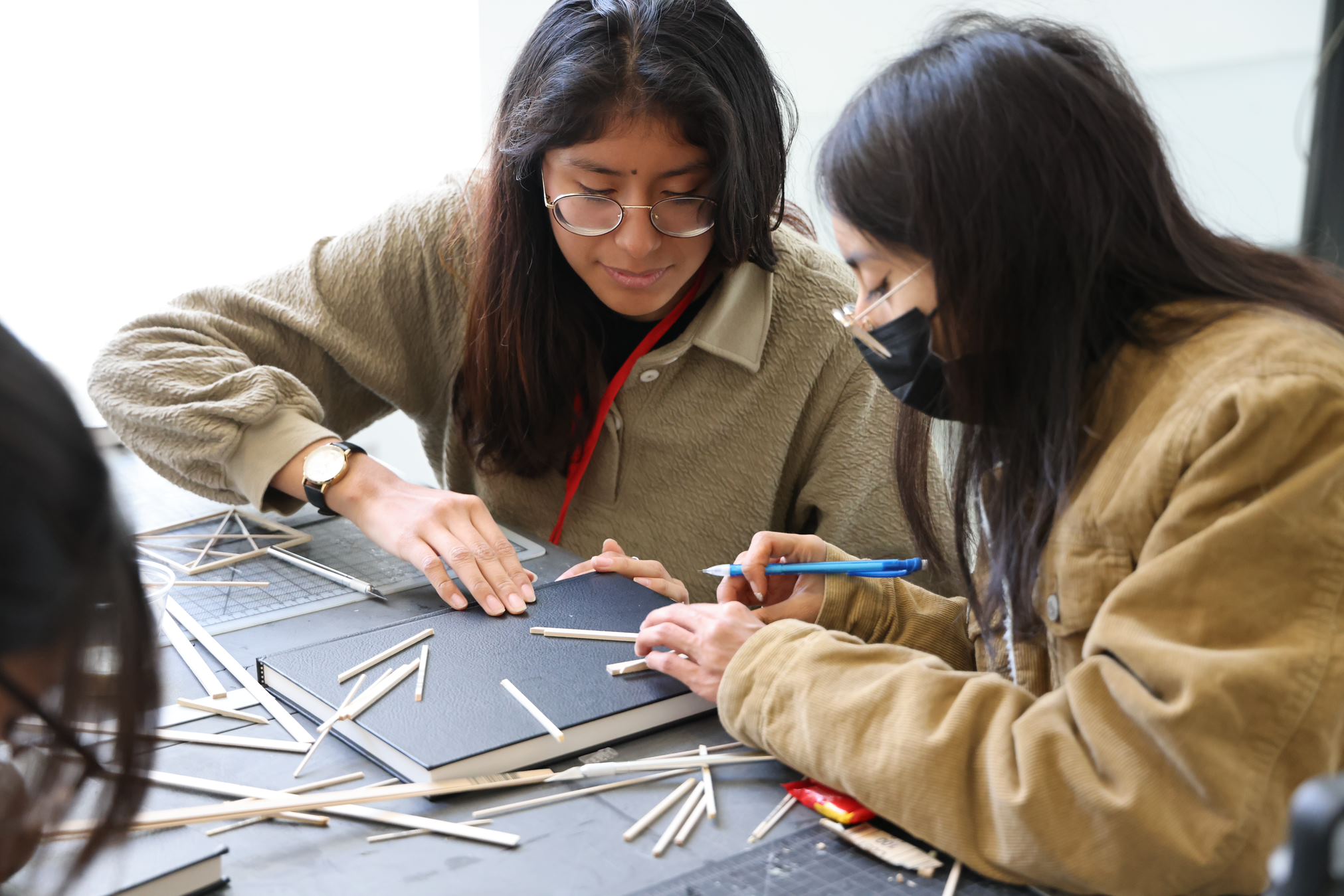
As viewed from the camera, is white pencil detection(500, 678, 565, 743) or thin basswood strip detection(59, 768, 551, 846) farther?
white pencil detection(500, 678, 565, 743)

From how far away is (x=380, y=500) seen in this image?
1662mm

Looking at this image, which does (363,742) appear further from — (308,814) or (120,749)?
(120,749)

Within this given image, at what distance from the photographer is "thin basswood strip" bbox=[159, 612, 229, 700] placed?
48.8 inches

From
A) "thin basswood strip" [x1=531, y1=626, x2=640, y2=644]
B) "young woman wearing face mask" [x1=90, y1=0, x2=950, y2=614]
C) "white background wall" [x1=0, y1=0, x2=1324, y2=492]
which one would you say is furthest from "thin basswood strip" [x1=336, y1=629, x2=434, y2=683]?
"white background wall" [x1=0, y1=0, x2=1324, y2=492]

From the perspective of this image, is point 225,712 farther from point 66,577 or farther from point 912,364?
point 912,364

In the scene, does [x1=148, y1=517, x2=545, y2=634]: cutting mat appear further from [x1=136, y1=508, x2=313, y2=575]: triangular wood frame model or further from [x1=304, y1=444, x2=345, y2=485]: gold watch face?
[x1=304, y1=444, x2=345, y2=485]: gold watch face

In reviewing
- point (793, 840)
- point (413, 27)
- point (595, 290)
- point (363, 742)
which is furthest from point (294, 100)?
point (793, 840)

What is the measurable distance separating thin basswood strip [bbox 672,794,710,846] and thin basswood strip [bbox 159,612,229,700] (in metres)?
0.53

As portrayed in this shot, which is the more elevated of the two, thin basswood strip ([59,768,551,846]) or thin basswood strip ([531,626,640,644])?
thin basswood strip ([59,768,551,846])

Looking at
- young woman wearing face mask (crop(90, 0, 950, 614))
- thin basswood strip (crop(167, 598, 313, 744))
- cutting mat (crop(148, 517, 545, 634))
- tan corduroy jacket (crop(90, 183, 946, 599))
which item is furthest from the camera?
tan corduroy jacket (crop(90, 183, 946, 599))

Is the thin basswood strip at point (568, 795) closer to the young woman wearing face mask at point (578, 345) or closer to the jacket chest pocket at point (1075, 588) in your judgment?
the jacket chest pocket at point (1075, 588)

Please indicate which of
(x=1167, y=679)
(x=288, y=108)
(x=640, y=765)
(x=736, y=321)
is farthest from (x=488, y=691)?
(x=288, y=108)

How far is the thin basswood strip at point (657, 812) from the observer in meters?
0.97

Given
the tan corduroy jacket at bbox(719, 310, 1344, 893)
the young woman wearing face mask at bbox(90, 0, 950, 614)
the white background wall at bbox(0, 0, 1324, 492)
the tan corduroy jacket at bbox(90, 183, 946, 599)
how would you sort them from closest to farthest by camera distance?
the tan corduroy jacket at bbox(719, 310, 1344, 893)
the young woman wearing face mask at bbox(90, 0, 950, 614)
the tan corduroy jacket at bbox(90, 183, 946, 599)
the white background wall at bbox(0, 0, 1324, 492)
